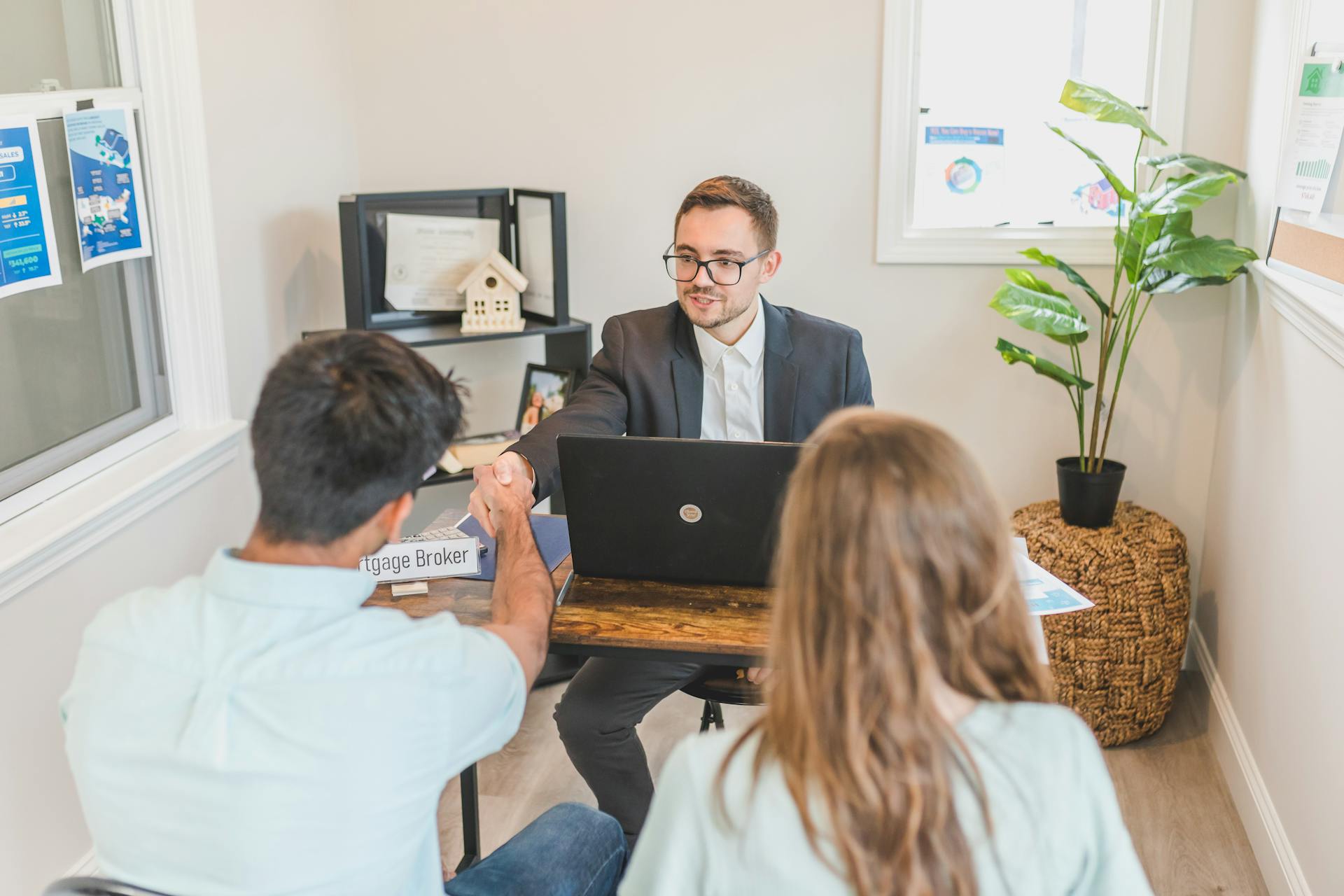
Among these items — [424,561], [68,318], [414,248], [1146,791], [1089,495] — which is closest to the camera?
[424,561]

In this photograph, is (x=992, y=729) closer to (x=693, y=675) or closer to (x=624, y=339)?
(x=693, y=675)

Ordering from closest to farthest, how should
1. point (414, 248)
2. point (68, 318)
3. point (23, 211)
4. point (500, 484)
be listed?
1. point (500, 484)
2. point (23, 211)
3. point (68, 318)
4. point (414, 248)

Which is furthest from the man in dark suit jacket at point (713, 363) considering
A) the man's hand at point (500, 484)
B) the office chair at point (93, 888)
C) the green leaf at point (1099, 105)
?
the office chair at point (93, 888)

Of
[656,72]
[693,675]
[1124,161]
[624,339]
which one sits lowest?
[693,675]

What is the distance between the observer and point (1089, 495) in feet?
9.78

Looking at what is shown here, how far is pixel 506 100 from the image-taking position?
3.49 meters

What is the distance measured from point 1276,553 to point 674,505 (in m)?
1.49

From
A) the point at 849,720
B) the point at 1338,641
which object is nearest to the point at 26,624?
the point at 849,720

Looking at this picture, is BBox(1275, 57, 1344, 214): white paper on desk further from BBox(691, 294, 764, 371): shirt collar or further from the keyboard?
the keyboard

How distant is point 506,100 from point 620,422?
4.86 feet

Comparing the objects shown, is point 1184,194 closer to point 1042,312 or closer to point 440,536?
point 1042,312

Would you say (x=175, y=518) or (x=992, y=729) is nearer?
(x=992, y=729)

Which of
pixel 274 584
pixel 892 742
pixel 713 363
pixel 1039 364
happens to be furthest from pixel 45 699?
pixel 1039 364

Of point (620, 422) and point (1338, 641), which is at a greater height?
point (620, 422)
